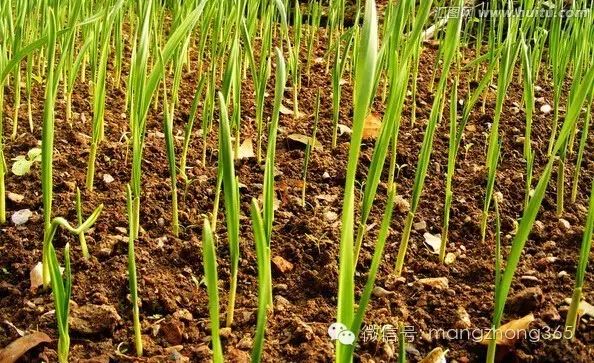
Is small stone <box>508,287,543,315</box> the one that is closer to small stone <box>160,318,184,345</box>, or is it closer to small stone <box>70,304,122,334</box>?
small stone <box>160,318,184,345</box>

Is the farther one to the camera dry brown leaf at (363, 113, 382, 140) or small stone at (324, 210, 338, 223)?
dry brown leaf at (363, 113, 382, 140)

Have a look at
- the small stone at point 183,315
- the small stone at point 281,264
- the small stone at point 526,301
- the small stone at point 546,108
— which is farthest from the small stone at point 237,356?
the small stone at point 546,108

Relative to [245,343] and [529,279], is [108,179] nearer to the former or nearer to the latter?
[245,343]

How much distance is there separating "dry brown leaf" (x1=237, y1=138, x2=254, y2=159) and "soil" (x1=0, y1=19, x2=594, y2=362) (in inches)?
1.0

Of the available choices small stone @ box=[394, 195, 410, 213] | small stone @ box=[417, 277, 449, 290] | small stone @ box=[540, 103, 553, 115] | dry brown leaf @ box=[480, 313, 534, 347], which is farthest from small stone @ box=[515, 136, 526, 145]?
dry brown leaf @ box=[480, 313, 534, 347]

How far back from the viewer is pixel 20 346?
117cm

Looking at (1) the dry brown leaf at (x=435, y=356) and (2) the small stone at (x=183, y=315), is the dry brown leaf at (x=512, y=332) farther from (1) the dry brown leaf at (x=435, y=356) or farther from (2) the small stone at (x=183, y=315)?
(2) the small stone at (x=183, y=315)

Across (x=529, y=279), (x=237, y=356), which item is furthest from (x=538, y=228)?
(x=237, y=356)

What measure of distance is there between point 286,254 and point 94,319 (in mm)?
405

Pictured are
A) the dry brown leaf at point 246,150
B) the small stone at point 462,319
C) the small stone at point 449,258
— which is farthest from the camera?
the dry brown leaf at point 246,150

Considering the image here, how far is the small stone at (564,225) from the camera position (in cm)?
159

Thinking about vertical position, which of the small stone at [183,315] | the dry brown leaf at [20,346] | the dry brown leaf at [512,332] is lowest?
the dry brown leaf at [20,346]

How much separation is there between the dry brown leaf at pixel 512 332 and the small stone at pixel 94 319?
610 mm

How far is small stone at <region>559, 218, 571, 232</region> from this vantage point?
1.59 m
